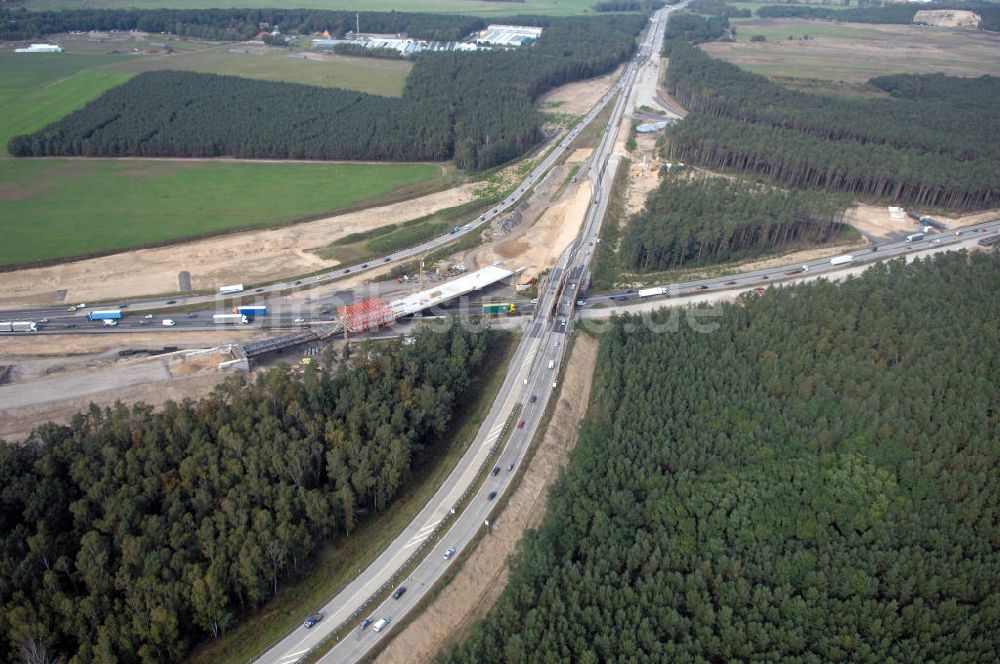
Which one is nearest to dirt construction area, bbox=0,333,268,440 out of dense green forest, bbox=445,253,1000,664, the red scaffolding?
the red scaffolding

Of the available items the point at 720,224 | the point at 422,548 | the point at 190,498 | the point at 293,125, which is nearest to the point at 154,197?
the point at 293,125

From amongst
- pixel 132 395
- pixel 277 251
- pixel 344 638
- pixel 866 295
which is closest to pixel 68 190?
pixel 277 251

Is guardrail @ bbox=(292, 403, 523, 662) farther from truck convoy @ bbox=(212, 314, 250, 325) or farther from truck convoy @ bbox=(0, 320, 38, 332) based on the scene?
truck convoy @ bbox=(0, 320, 38, 332)

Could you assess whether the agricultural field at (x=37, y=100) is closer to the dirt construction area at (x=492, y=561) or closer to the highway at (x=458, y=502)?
the highway at (x=458, y=502)

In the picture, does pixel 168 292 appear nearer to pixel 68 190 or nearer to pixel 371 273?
pixel 371 273

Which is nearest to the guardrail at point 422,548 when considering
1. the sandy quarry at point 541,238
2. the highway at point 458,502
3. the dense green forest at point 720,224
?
the highway at point 458,502

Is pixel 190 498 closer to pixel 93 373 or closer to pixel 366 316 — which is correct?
pixel 93 373

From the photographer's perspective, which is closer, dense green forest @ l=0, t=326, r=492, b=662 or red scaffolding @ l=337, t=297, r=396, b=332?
dense green forest @ l=0, t=326, r=492, b=662
